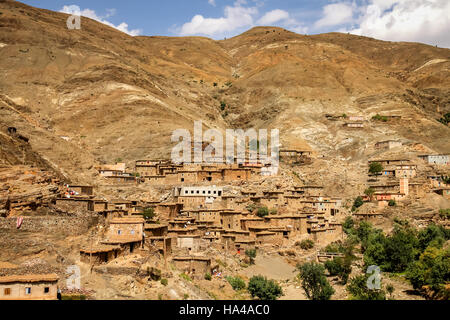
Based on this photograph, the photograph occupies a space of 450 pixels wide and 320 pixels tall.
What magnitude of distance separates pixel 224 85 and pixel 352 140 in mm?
56949

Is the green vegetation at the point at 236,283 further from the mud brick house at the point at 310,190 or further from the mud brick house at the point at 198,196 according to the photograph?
the mud brick house at the point at 310,190

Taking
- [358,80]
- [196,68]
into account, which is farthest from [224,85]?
[358,80]

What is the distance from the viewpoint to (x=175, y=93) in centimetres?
10419

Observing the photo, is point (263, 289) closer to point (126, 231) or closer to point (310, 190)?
point (126, 231)

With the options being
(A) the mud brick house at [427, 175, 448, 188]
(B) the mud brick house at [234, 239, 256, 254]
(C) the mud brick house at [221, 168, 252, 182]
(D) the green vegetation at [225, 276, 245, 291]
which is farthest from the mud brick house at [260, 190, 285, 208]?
(A) the mud brick house at [427, 175, 448, 188]

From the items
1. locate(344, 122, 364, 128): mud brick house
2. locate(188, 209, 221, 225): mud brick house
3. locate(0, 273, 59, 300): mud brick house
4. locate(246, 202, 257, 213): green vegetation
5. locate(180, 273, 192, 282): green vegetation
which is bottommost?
locate(180, 273, 192, 282): green vegetation

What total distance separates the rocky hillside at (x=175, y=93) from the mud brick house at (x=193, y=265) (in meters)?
17.4

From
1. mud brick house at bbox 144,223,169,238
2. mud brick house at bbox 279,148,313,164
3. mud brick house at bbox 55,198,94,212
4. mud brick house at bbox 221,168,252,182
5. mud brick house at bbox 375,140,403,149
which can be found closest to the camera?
mud brick house at bbox 55,198,94,212

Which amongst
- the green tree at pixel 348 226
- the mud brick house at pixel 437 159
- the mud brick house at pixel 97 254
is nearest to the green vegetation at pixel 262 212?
the green tree at pixel 348 226

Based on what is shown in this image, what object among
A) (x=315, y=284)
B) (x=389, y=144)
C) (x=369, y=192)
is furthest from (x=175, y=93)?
(x=315, y=284)

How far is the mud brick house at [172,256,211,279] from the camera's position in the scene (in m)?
26.9

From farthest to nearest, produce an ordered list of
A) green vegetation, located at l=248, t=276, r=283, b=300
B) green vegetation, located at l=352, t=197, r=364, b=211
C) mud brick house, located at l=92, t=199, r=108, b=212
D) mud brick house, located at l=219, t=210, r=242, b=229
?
1. green vegetation, located at l=352, t=197, r=364, b=211
2. mud brick house, located at l=219, t=210, r=242, b=229
3. mud brick house, located at l=92, t=199, r=108, b=212
4. green vegetation, located at l=248, t=276, r=283, b=300

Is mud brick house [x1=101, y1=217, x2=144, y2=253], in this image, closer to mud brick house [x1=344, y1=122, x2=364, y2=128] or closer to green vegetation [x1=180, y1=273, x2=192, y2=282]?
green vegetation [x1=180, y1=273, x2=192, y2=282]
